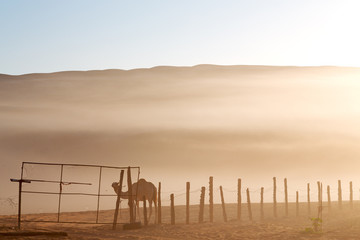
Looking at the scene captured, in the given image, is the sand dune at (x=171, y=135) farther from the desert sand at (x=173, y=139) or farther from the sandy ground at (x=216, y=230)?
the sandy ground at (x=216, y=230)

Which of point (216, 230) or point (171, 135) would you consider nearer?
point (216, 230)

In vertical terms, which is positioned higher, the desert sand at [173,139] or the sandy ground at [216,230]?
the desert sand at [173,139]

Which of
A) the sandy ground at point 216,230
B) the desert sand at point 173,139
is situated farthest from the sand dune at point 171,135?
the sandy ground at point 216,230

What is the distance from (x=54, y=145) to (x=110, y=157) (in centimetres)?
904

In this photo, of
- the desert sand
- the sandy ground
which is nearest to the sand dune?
the desert sand

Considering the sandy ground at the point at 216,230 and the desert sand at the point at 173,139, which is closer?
the sandy ground at the point at 216,230

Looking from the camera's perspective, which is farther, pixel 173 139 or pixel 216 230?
pixel 173 139

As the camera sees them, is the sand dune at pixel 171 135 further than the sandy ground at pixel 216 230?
Yes

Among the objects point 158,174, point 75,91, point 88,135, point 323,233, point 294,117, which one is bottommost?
point 323,233

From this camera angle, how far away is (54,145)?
8144cm

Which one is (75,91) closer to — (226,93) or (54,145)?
(226,93)

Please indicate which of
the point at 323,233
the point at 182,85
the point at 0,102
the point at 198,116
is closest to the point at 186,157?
→ the point at 198,116

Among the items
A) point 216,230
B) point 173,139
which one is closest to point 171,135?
point 173,139

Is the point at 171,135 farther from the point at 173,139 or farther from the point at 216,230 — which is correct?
the point at 216,230
